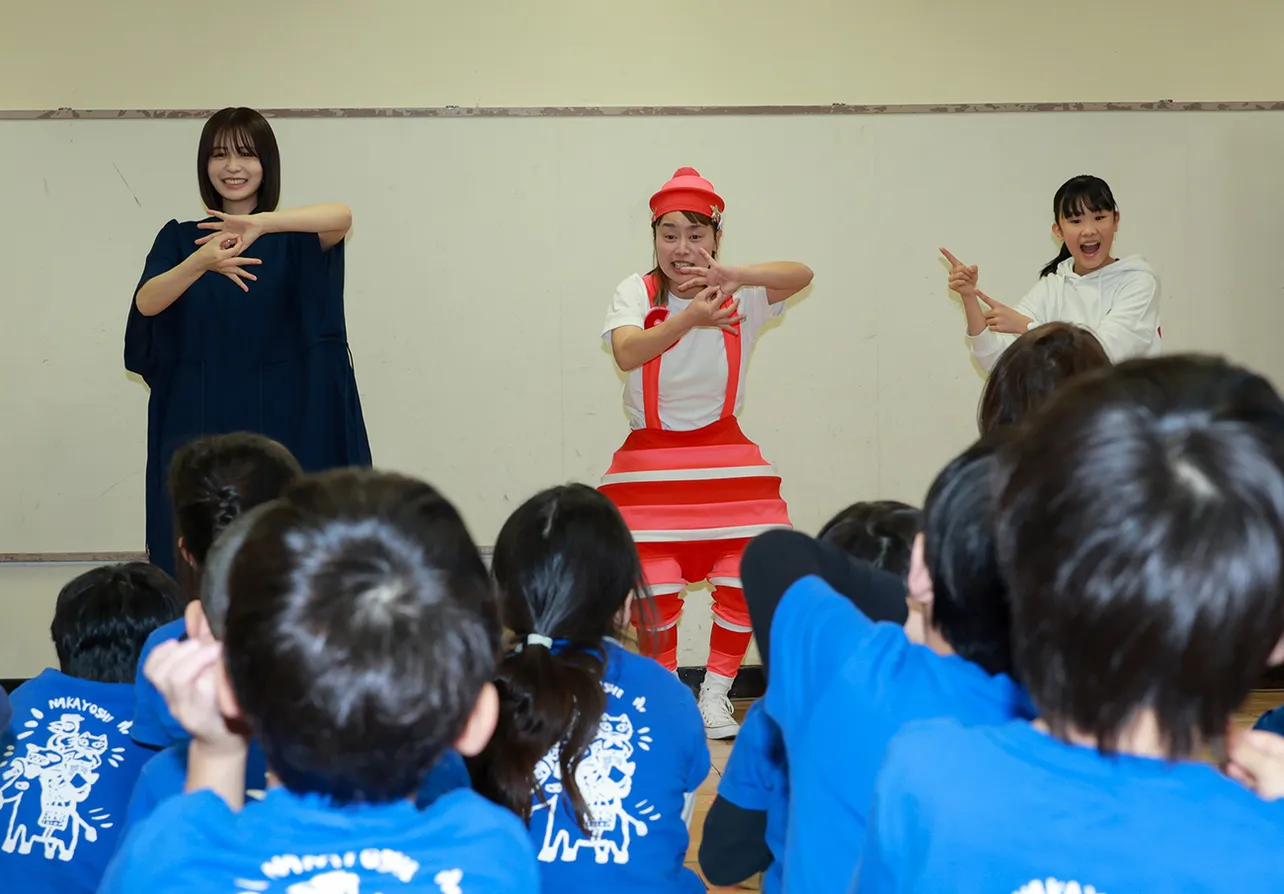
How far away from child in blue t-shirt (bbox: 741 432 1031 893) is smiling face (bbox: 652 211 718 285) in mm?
2113

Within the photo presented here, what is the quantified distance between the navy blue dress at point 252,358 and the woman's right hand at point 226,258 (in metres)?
0.07

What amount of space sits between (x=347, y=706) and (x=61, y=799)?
3.10 feet

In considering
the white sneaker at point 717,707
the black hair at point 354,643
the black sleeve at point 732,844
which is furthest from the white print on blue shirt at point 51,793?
the white sneaker at point 717,707

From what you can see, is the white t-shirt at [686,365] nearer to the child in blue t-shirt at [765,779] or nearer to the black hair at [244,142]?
the black hair at [244,142]

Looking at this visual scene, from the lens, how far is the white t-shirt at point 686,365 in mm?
3059

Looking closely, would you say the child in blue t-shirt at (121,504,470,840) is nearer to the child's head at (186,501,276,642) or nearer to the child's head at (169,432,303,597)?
the child's head at (186,501,276,642)

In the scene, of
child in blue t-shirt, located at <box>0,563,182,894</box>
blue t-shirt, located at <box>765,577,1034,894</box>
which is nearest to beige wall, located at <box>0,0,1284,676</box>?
child in blue t-shirt, located at <box>0,563,182,894</box>

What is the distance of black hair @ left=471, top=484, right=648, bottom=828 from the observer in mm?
1321

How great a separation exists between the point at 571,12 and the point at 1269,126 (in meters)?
2.31

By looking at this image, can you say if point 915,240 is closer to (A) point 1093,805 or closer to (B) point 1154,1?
(B) point 1154,1

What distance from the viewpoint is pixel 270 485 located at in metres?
1.58

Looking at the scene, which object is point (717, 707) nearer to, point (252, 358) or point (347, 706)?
point (252, 358)

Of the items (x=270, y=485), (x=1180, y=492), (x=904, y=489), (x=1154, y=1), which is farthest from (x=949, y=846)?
(x=1154, y=1)

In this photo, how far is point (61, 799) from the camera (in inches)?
57.0
